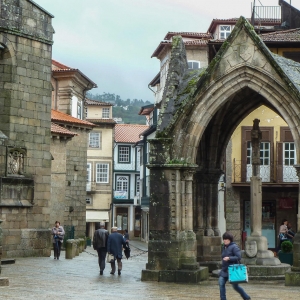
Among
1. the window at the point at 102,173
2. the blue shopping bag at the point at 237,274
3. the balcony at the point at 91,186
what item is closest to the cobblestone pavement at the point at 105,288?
the blue shopping bag at the point at 237,274

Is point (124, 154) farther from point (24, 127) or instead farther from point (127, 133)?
point (24, 127)

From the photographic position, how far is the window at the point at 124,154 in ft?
270

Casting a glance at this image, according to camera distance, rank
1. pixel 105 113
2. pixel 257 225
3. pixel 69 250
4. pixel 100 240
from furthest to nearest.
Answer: pixel 105 113 → pixel 69 250 → pixel 100 240 → pixel 257 225

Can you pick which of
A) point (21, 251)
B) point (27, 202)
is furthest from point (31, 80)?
point (21, 251)

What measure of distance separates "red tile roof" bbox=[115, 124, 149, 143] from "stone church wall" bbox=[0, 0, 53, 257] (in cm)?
5327

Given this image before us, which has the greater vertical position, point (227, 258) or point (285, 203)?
point (285, 203)

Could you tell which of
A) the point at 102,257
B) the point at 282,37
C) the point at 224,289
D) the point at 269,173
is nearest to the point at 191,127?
the point at 102,257

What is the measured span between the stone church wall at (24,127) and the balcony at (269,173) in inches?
516

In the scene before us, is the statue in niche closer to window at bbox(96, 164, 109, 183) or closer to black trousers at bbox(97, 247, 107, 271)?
black trousers at bbox(97, 247, 107, 271)

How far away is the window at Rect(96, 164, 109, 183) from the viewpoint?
75062 millimetres

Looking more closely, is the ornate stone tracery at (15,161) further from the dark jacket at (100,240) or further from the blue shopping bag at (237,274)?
the blue shopping bag at (237,274)

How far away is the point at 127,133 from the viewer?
3322 inches

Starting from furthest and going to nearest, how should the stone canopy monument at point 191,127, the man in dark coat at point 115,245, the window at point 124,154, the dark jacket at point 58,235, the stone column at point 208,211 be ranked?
the window at point 124,154, the dark jacket at point 58,235, the man in dark coat at point 115,245, the stone column at point 208,211, the stone canopy monument at point 191,127

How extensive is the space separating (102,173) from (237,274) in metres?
61.9
